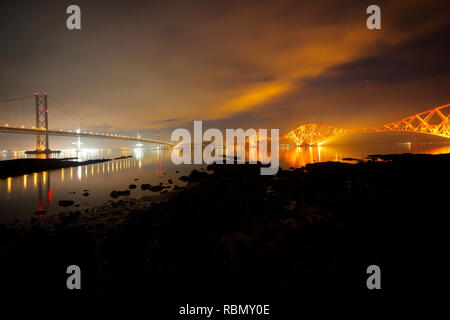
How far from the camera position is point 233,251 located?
20.0ft

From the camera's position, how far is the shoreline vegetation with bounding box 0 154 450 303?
15.6 feet

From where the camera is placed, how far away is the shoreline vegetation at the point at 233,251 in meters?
4.76

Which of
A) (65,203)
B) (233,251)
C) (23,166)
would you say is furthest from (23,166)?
(233,251)

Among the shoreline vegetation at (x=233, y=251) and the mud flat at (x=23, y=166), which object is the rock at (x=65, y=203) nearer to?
the shoreline vegetation at (x=233, y=251)

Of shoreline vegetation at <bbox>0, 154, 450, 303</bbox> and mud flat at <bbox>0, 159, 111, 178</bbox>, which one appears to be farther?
mud flat at <bbox>0, 159, 111, 178</bbox>

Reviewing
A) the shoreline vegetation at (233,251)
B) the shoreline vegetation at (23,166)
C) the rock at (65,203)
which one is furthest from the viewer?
the shoreline vegetation at (23,166)

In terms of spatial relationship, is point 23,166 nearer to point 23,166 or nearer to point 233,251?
point 23,166

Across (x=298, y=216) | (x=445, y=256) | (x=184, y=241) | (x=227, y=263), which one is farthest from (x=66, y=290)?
(x=445, y=256)

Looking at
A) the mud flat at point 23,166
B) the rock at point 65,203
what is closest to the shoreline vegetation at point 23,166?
the mud flat at point 23,166

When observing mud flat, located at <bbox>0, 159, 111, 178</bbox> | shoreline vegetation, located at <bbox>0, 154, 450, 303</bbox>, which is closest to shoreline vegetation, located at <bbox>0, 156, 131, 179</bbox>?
mud flat, located at <bbox>0, 159, 111, 178</bbox>

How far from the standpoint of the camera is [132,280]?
4953 millimetres

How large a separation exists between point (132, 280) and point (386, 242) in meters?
8.01

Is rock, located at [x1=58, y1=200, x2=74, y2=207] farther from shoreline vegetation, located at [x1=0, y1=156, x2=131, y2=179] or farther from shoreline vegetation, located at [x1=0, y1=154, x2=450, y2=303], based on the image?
shoreline vegetation, located at [x1=0, y1=156, x2=131, y2=179]
